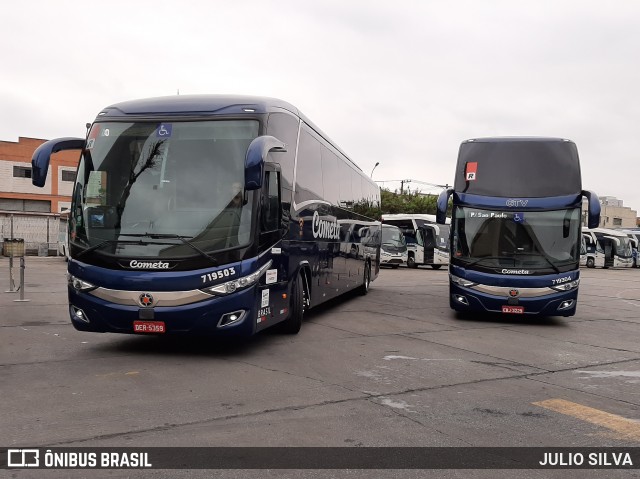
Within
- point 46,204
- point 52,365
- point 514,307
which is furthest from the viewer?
point 46,204

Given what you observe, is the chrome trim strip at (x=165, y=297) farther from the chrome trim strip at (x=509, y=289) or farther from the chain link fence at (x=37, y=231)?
the chain link fence at (x=37, y=231)

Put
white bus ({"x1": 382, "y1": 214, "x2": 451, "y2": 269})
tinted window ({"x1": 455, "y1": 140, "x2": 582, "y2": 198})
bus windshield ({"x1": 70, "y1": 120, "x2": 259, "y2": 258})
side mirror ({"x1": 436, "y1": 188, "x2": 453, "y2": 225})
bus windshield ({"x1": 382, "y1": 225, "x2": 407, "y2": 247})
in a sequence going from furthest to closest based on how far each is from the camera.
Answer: white bus ({"x1": 382, "y1": 214, "x2": 451, "y2": 269}), bus windshield ({"x1": 382, "y1": 225, "x2": 407, "y2": 247}), side mirror ({"x1": 436, "y1": 188, "x2": 453, "y2": 225}), tinted window ({"x1": 455, "y1": 140, "x2": 582, "y2": 198}), bus windshield ({"x1": 70, "y1": 120, "x2": 259, "y2": 258})

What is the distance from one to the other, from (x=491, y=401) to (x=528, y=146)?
8.02 meters

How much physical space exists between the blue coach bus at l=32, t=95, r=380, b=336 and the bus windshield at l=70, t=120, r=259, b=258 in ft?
0.04

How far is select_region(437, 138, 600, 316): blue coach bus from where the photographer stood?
13000 mm

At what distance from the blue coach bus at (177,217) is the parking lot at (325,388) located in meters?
0.66

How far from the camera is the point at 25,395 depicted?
645 cm

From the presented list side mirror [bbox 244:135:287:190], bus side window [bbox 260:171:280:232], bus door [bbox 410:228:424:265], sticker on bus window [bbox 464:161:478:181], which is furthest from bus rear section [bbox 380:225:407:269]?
side mirror [bbox 244:135:287:190]

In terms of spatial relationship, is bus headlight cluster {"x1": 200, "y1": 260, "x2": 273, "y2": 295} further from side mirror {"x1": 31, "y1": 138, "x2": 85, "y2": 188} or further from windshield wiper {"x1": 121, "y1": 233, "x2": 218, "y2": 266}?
side mirror {"x1": 31, "y1": 138, "x2": 85, "y2": 188}

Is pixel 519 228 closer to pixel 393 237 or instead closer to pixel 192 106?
pixel 192 106

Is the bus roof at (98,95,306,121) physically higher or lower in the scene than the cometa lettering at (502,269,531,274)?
higher

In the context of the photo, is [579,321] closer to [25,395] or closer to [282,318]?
[282,318]

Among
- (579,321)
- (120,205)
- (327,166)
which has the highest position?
(327,166)

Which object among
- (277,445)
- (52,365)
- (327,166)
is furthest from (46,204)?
(277,445)
